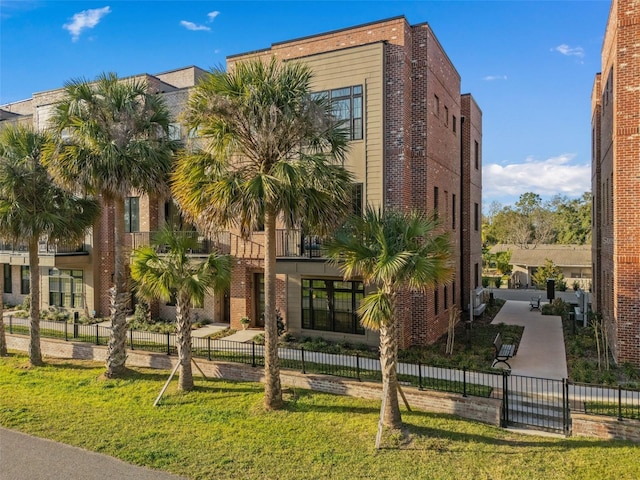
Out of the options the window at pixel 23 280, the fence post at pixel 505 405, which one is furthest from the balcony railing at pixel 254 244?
the window at pixel 23 280

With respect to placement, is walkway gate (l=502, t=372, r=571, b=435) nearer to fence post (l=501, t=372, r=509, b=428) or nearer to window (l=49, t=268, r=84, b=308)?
fence post (l=501, t=372, r=509, b=428)

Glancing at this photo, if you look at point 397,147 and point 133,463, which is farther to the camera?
point 397,147

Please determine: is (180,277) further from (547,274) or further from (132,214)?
(547,274)

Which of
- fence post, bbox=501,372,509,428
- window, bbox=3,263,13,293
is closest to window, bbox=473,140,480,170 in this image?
fence post, bbox=501,372,509,428

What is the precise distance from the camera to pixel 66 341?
52.5ft

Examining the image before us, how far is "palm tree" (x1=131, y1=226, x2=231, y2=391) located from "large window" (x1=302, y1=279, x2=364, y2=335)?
5336 mm

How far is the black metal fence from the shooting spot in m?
9.73

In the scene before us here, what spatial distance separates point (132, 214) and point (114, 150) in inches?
375

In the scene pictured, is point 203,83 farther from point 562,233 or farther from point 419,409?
point 562,233

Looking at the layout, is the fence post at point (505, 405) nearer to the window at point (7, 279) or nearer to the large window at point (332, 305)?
A: the large window at point (332, 305)

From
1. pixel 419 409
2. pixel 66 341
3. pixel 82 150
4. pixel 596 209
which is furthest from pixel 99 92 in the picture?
pixel 596 209

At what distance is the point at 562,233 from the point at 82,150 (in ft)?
212

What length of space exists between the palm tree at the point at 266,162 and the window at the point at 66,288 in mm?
14745

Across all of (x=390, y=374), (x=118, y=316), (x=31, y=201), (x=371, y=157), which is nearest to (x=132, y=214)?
(x=31, y=201)
